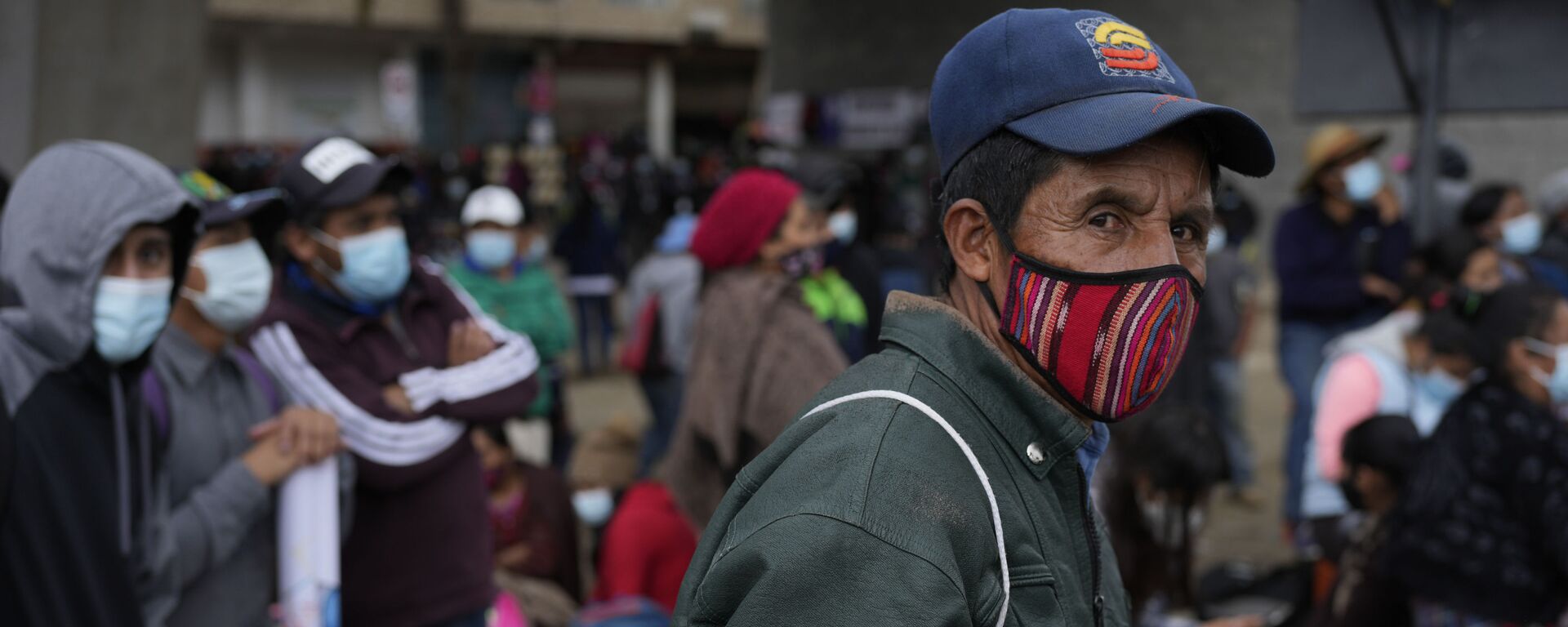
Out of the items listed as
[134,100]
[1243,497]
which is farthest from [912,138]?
[134,100]

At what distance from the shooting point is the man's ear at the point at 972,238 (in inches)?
60.1

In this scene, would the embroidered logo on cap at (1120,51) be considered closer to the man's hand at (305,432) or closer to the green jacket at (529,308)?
the man's hand at (305,432)

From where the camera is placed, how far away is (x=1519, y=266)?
5.72 metres

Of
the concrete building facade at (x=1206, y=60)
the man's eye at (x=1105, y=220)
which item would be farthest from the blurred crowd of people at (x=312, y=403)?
the concrete building facade at (x=1206, y=60)

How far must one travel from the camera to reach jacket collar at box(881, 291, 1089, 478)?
143 centimetres

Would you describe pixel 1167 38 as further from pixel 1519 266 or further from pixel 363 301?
pixel 363 301

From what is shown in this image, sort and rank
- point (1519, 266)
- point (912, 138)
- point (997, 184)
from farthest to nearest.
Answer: point (912, 138)
point (1519, 266)
point (997, 184)

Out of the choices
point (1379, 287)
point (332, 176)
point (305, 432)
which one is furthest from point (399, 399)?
point (1379, 287)

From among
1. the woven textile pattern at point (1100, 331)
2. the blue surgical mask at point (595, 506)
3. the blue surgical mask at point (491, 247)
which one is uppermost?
the woven textile pattern at point (1100, 331)

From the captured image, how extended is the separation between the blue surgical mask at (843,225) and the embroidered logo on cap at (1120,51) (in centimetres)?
467

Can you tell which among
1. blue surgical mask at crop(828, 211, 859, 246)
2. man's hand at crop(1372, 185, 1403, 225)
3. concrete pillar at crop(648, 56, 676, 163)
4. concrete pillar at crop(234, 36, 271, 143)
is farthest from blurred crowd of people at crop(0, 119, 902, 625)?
concrete pillar at crop(234, 36, 271, 143)

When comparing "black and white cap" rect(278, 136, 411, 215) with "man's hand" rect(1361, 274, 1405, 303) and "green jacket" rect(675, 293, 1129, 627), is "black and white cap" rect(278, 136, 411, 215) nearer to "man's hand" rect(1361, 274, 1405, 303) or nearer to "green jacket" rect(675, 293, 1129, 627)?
"green jacket" rect(675, 293, 1129, 627)

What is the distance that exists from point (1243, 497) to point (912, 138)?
408 cm

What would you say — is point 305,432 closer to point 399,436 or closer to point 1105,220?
point 399,436
